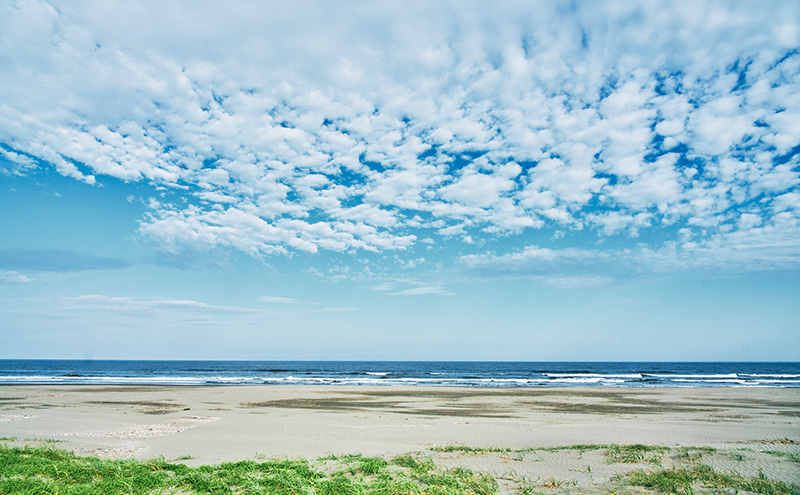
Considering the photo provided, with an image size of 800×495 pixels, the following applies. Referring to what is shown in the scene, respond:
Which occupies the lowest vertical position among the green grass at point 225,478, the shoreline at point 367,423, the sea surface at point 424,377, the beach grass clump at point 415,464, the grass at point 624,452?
the sea surface at point 424,377

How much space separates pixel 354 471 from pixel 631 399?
26.3 meters

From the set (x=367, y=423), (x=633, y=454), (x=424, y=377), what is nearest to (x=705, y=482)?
(x=633, y=454)

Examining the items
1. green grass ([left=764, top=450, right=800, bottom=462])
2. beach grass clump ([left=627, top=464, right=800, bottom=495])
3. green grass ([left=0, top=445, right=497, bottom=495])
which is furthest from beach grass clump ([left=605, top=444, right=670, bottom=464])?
green grass ([left=0, top=445, right=497, bottom=495])

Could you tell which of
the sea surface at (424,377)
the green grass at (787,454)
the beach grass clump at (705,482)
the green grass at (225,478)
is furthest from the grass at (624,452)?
the sea surface at (424,377)

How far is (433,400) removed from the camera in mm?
25984

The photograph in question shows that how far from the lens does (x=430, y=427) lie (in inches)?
603

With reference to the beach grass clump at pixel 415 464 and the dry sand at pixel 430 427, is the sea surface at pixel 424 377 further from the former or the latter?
the beach grass clump at pixel 415 464

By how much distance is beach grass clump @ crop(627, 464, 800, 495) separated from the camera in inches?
252

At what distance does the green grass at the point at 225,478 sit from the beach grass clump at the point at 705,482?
257 cm

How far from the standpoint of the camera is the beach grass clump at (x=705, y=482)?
6391 mm

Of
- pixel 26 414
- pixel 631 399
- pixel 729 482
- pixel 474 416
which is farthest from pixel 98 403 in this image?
pixel 631 399

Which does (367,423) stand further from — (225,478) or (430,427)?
(225,478)

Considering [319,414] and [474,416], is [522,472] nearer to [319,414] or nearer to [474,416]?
[474,416]

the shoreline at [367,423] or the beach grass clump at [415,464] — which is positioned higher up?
the beach grass clump at [415,464]
